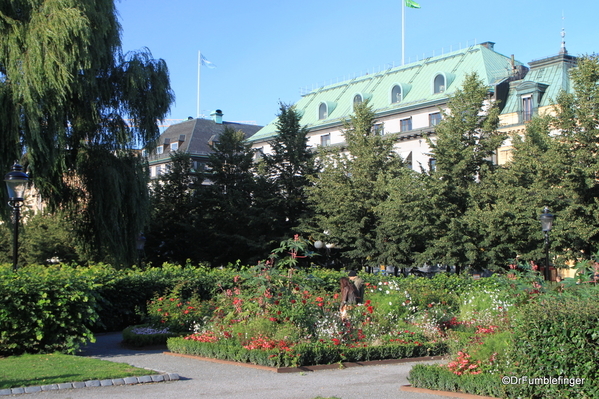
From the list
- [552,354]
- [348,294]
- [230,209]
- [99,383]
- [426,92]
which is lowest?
[99,383]

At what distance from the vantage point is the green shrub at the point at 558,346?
805 centimetres

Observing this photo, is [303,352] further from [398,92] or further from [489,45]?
[489,45]

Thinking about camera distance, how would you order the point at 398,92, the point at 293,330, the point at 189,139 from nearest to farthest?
the point at 293,330 → the point at 398,92 → the point at 189,139

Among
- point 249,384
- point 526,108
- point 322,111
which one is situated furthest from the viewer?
point 322,111

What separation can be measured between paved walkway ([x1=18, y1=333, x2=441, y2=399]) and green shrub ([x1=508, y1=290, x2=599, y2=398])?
5.12 feet

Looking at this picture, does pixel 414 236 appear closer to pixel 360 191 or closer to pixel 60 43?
pixel 360 191

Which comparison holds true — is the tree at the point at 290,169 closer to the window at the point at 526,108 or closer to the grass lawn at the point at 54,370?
the window at the point at 526,108

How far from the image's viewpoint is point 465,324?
16375 millimetres

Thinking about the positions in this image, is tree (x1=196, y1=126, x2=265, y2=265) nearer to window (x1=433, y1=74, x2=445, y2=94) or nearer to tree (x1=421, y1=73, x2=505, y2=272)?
tree (x1=421, y1=73, x2=505, y2=272)

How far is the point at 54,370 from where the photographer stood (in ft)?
35.9

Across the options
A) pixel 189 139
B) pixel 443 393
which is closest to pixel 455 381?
pixel 443 393

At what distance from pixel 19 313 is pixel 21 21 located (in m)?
15.0

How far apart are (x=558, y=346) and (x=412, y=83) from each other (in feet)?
160

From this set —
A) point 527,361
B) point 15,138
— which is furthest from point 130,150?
point 527,361
